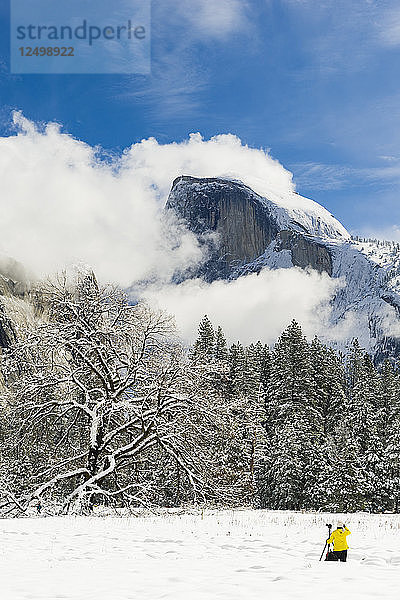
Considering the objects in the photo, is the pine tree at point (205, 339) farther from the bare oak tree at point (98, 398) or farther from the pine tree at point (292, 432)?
the bare oak tree at point (98, 398)

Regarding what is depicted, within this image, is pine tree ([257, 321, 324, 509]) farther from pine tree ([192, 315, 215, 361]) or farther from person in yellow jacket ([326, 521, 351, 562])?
person in yellow jacket ([326, 521, 351, 562])

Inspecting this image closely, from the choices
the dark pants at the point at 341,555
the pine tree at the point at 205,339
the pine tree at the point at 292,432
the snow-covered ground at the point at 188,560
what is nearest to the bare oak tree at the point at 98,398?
the snow-covered ground at the point at 188,560

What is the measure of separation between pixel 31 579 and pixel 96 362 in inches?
556

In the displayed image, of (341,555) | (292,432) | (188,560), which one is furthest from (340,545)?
(292,432)

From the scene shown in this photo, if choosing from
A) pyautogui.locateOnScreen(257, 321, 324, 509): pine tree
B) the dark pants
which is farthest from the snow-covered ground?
pyautogui.locateOnScreen(257, 321, 324, 509): pine tree

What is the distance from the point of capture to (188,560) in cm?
907

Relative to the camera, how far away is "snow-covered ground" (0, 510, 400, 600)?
6.47 meters

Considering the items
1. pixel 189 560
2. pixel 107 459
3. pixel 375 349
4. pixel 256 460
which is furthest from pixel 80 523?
pixel 375 349

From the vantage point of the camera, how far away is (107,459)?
18.9 meters

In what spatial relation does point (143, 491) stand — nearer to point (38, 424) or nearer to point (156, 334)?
point (38, 424)

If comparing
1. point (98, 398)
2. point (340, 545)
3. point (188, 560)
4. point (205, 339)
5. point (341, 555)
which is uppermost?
point (205, 339)

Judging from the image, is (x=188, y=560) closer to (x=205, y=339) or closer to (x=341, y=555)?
(x=341, y=555)

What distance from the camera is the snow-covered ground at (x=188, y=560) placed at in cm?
647

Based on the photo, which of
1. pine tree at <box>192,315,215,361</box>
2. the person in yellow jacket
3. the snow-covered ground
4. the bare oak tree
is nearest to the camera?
the snow-covered ground
